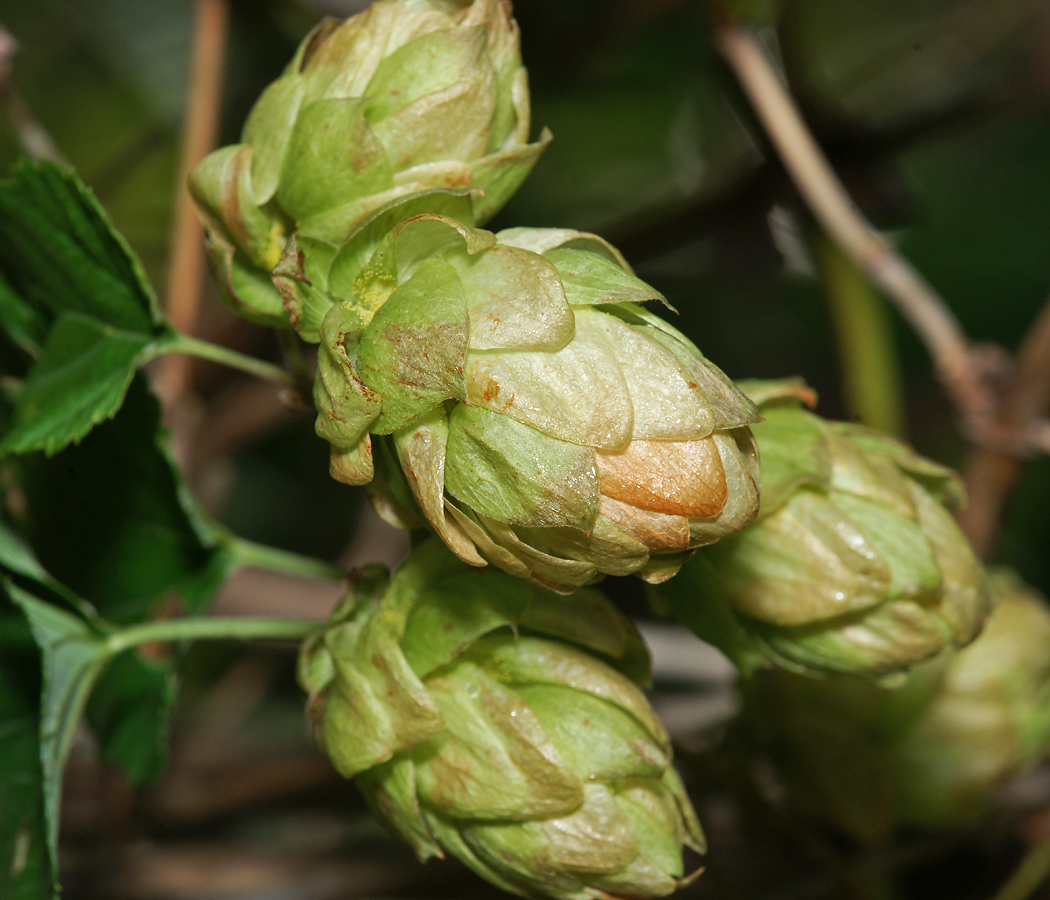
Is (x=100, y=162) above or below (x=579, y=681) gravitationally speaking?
above

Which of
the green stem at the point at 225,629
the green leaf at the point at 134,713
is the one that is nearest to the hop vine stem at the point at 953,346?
the green stem at the point at 225,629

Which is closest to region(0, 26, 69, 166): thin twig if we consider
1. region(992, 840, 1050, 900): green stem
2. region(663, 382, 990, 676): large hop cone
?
region(663, 382, 990, 676): large hop cone

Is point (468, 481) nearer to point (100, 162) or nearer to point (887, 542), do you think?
point (887, 542)

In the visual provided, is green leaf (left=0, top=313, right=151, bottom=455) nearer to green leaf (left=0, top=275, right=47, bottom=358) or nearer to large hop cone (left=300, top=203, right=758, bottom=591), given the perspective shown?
green leaf (left=0, top=275, right=47, bottom=358)

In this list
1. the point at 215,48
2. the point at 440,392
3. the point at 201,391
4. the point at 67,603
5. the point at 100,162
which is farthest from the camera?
the point at 100,162

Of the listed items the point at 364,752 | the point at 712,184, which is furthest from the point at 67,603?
the point at 712,184

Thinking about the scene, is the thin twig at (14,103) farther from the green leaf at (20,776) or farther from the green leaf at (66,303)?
the green leaf at (20,776)
